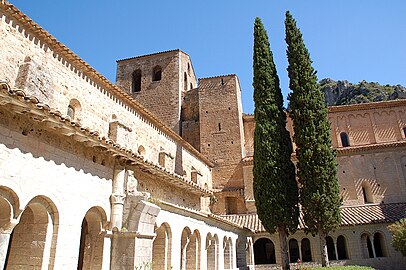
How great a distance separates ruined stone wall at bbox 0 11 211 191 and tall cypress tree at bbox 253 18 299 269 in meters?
4.98

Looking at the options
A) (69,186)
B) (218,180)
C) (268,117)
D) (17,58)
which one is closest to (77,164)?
(69,186)

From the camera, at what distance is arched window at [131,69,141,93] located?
2888 cm

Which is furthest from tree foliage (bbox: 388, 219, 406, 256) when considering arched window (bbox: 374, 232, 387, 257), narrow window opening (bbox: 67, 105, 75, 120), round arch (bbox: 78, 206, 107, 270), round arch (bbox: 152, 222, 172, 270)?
narrow window opening (bbox: 67, 105, 75, 120)

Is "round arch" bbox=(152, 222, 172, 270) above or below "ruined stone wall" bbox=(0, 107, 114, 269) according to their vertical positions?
below


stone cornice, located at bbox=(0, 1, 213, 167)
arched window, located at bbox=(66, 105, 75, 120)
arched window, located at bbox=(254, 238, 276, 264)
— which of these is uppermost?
stone cornice, located at bbox=(0, 1, 213, 167)

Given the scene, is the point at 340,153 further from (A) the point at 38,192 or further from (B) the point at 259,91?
(A) the point at 38,192

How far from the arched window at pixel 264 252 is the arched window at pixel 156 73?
16357 millimetres

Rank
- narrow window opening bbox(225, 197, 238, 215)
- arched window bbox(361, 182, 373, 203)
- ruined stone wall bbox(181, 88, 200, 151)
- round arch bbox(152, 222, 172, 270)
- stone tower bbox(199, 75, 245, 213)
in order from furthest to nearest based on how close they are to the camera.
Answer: ruined stone wall bbox(181, 88, 200, 151) → stone tower bbox(199, 75, 245, 213) → narrow window opening bbox(225, 197, 238, 215) → arched window bbox(361, 182, 373, 203) → round arch bbox(152, 222, 172, 270)

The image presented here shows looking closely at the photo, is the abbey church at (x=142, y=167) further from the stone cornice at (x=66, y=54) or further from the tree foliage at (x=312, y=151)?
the tree foliage at (x=312, y=151)

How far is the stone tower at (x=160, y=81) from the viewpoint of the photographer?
1070 inches

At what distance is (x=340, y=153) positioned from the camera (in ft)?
77.0

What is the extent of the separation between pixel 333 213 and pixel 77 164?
42.3 ft

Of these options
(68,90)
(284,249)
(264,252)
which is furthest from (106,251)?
(264,252)

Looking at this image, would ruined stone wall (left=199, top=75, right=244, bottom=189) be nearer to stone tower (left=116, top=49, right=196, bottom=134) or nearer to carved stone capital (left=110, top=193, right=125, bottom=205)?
stone tower (left=116, top=49, right=196, bottom=134)
